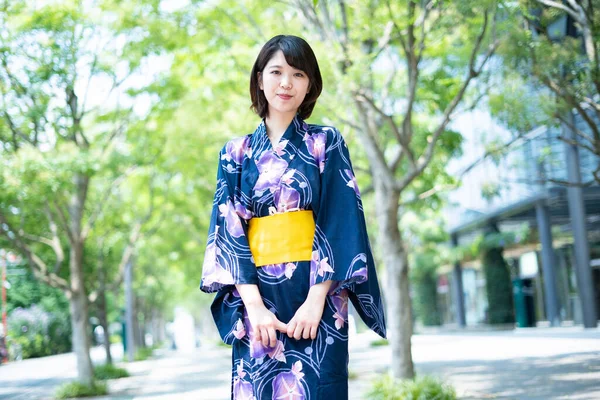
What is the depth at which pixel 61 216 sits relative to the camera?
13.8 m

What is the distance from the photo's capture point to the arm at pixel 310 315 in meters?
2.49

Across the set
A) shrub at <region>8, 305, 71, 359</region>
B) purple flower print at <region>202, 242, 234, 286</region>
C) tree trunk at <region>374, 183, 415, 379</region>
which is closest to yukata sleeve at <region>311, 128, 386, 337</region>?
purple flower print at <region>202, 242, 234, 286</region>

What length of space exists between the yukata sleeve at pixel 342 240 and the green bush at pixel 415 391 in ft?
18.2

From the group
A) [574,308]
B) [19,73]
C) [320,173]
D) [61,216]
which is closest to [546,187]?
[574,308]

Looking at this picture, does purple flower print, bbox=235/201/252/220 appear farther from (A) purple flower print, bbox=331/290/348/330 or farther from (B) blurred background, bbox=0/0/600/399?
(B) blurred background, bbox=0/0/600/399

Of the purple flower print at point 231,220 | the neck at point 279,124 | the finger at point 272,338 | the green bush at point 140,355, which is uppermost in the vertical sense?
the neck at point 279,124

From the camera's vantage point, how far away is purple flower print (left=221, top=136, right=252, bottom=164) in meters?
2.80

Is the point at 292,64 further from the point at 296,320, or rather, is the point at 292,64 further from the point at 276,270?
the point at 296,320

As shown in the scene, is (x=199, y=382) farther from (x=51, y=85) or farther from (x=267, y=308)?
(x=267, y=308)

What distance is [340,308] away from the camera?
261 centimetres

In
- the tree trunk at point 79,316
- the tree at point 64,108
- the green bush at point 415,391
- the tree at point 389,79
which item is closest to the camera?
the green bush at point 415,391

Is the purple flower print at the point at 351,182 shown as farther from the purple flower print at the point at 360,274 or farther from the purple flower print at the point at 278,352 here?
the purple flower print at the point at 278,352

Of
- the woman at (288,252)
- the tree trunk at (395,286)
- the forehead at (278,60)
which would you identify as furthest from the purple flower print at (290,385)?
the tree trunk at (395,286)

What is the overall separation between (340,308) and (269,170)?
1.76 ft
